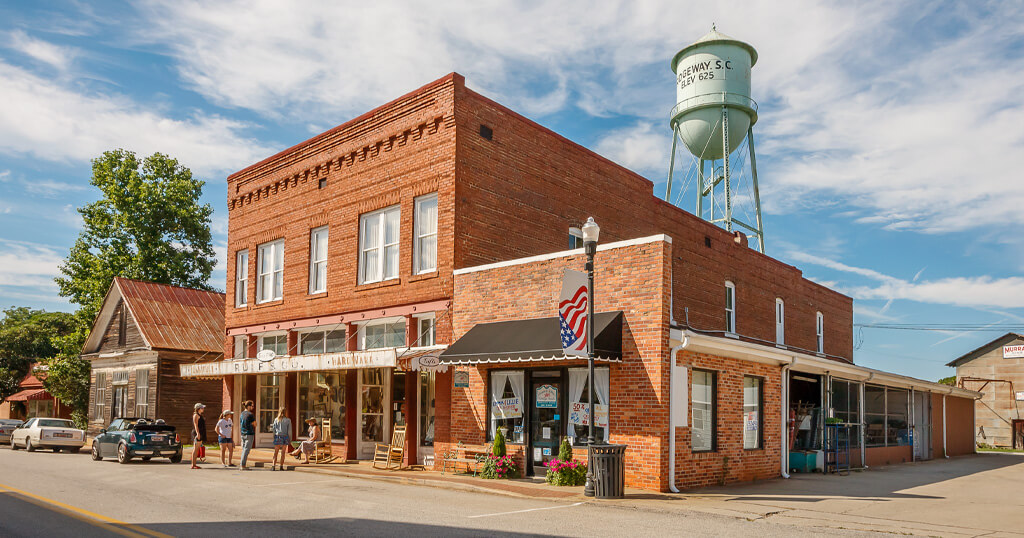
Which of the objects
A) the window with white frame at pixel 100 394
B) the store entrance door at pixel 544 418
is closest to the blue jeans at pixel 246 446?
the store entrance door at pixel 544 418

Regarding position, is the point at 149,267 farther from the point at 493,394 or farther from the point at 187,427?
the point at 493,394

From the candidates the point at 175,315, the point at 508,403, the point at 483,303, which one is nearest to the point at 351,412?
the point at 483,303

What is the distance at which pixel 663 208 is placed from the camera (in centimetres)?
2680

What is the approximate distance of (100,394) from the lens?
35906mm

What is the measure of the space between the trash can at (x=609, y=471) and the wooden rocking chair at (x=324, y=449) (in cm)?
1004

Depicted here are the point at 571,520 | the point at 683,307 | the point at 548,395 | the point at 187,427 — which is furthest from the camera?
the point at 187,427

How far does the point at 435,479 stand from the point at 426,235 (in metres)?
6.53

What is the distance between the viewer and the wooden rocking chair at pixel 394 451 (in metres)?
19.6

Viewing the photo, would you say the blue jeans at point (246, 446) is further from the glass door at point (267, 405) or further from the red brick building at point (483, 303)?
the glass door at point (267, 405)

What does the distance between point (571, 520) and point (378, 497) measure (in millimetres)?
4188

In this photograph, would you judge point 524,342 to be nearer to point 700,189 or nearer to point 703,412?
point 703,412

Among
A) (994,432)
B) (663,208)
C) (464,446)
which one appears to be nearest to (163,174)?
(663,208)

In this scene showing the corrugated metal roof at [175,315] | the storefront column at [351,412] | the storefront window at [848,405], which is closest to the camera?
the storefront column at [351,412]

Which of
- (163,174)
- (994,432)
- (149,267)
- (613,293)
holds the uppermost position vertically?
(163,174)
